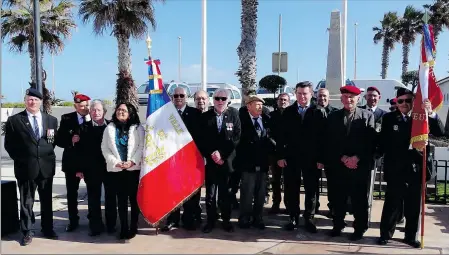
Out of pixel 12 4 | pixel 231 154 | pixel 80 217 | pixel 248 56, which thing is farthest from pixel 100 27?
pixel 231 154

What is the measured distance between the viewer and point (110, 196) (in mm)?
5727

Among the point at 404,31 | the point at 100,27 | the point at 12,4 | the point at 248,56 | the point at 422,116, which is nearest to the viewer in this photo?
the point at 422,116

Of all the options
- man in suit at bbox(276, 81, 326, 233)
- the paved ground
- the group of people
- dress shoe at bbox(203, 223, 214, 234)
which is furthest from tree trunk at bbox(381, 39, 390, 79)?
dress shoe at bbox(203, 223, 214, 234)

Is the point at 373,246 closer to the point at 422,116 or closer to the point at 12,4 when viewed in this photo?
the point at 422,116

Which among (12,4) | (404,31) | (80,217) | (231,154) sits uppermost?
(404,31)

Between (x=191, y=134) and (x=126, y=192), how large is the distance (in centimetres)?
120

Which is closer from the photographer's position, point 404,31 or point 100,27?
point 100,27

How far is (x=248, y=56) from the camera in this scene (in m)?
11.9

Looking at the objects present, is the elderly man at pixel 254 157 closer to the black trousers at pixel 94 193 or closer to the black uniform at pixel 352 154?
the black uniform at pixel 352 154

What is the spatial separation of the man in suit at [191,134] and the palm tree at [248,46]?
5825 mm

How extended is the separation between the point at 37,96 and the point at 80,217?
2147 millimetres

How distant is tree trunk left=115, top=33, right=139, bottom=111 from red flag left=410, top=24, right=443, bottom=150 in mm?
11182

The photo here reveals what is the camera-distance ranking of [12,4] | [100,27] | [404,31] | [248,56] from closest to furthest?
[248,56], [100,27], [12,4], [404,31]

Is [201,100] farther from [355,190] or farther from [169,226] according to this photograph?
[355,190]
